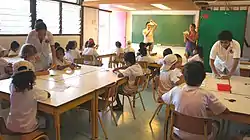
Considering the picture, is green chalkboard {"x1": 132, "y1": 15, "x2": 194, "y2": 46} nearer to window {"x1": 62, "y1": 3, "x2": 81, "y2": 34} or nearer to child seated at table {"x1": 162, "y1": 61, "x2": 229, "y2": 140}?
window {"x1": 62, "y1": 3, "x2": 81, "y2": 34}

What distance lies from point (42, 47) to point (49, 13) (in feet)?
11.0

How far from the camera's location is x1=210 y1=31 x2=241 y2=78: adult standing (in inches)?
135

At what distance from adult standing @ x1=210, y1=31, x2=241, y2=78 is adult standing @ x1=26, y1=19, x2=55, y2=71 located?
2596 millimetres

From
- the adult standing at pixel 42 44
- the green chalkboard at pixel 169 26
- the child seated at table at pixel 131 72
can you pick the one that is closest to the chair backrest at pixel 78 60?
the adult standing at pixel 42 44

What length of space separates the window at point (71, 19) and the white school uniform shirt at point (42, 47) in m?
3.63

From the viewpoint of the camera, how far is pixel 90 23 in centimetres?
826

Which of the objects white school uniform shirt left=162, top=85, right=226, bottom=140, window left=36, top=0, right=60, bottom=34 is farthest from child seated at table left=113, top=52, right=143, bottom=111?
window left=36, top=0, right=60, bottom=34

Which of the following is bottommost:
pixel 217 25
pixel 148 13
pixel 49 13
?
pixel 217 25

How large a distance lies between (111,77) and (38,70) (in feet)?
3.81

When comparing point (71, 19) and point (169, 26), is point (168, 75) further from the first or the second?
point (169, 26)

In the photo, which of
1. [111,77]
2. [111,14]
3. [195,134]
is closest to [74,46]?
[111,77]

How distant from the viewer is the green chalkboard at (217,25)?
4945mm

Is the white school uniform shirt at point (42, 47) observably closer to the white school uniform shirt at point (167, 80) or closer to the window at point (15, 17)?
the white school uniform shirt at point (167, 80)

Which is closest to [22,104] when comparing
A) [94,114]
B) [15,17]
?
[94,114]
